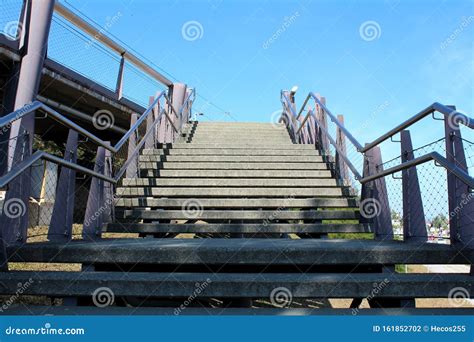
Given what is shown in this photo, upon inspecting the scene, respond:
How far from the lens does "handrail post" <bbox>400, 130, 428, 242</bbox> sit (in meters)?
2.92

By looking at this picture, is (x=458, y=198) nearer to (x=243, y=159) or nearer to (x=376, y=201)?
(x=376, y=201)

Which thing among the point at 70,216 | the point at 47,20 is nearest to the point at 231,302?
the point at 70,216

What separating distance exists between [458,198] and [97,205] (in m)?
2.87

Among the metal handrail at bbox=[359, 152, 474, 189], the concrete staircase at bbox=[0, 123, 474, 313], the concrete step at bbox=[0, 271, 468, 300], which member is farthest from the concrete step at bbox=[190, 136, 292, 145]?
the concrete step at bbox=[0, 271, 468, 300]

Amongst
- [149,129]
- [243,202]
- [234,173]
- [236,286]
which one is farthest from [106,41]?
[236,286]

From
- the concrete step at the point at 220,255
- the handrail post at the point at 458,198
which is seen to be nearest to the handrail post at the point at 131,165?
the concrete step at the point at 220,255

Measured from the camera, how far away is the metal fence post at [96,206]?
327 cm

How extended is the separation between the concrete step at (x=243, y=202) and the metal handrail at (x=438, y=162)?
2.23 feet

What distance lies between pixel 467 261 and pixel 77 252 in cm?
247

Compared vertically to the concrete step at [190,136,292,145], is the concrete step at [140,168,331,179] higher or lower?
lower

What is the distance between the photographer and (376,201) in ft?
11.4

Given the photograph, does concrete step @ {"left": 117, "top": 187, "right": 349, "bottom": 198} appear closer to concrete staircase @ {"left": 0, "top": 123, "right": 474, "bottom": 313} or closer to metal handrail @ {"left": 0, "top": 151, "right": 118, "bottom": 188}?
concrete staircase @ {"left": 0, "top": 123, "right": 474, "bottom": 313}

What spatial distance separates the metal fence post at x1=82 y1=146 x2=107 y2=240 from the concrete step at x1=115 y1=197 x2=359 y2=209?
521mm

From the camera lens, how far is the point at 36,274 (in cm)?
220
